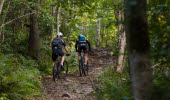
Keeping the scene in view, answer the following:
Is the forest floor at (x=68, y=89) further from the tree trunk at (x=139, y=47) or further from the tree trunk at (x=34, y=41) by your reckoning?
the tree trunk at (x=139, y=47)

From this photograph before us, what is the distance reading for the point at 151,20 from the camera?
3.02 m

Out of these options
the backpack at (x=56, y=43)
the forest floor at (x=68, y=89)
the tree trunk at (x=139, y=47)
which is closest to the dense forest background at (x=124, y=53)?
the tree trunk at (x=139, y=47)

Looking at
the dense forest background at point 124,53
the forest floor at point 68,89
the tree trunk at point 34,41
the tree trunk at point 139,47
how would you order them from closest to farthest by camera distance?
the tree trunk at point 139,47 → the dense forest background at point 124,53 → the forest floor at point 68,89 → the tree trunk at point 34,41

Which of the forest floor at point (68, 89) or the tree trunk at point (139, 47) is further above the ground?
the tree trunk at point (139, 47)

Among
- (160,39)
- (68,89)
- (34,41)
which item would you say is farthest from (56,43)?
(160,39)

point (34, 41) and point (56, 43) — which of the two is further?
point (34, 41)

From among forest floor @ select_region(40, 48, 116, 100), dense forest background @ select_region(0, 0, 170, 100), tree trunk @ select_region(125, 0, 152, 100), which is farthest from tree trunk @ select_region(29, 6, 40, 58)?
tree trunk @ select_region(125, 0, 152, 100)

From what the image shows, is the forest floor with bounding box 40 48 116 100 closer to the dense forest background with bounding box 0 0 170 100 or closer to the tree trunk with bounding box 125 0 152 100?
the dense forest background with bounding box 0 0 170 100

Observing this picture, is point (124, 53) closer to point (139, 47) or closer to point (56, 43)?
point (139, 47)

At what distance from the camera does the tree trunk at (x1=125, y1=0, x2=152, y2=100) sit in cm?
208

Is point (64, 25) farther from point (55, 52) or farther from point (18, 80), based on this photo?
point (18, 80)

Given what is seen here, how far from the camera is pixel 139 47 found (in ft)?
7.11

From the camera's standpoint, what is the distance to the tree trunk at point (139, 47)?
2076mm

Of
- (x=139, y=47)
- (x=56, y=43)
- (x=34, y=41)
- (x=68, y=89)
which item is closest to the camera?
(x=139, y=47)
